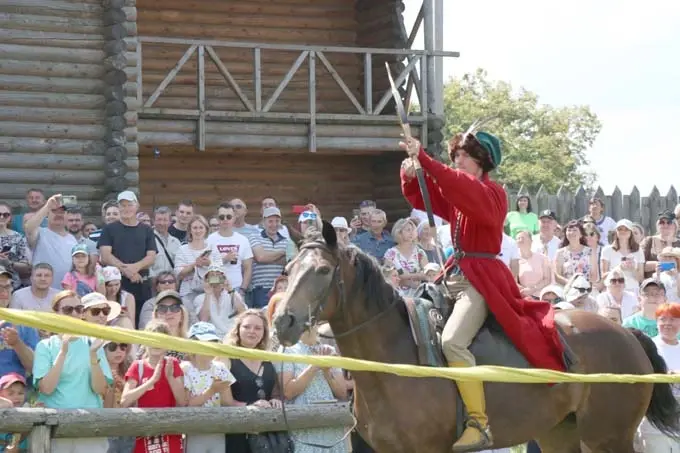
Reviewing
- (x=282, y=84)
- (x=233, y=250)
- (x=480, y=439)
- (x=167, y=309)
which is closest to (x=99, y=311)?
(x=167, y=309)

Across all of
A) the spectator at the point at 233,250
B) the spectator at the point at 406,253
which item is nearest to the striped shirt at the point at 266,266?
the spectator at the point at 233,250

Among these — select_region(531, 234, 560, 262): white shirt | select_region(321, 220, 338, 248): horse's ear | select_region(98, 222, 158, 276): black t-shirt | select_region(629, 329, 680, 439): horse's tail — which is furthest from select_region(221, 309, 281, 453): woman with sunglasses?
select_region(531, 234, 560, 262): white shirt

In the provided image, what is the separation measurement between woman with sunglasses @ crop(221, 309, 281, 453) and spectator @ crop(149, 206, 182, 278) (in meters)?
3.38

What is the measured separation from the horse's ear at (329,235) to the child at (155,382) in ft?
5.75

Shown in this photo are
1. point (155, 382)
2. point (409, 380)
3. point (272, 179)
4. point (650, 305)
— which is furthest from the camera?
point (272, 179)

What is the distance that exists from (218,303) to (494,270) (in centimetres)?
455

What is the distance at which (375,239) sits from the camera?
48.5 ft

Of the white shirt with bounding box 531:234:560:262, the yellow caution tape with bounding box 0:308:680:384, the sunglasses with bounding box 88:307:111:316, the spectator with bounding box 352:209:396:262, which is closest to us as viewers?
the yellow caution tape with bounding box 0:308:680:384

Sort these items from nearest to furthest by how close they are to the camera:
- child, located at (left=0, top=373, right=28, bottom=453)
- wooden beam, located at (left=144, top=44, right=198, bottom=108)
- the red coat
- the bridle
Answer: the bridle
the red coat
child, located at (left=0, top=373, right=28, bottom=453)
wooden beam, located at (left=144, top=44, right=198, bottom=108)

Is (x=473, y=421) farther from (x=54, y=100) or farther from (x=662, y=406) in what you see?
(x=54, y=100)

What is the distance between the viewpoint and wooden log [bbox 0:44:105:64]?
1641cm

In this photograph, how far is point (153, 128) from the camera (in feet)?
58.4

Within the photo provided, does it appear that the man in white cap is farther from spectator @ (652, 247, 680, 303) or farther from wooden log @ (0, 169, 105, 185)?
spectator @ (652, 247, 680, 303)

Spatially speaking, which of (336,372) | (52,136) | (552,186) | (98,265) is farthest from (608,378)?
(552,186)
